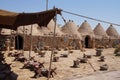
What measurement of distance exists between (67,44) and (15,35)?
288 inches

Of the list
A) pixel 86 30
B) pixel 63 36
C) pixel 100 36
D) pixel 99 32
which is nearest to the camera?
pixel 63 36

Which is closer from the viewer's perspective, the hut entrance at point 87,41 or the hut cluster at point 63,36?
the hut cluster at point 63,36

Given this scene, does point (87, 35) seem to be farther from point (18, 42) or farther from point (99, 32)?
point (18, 42)

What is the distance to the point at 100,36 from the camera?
1485 inches

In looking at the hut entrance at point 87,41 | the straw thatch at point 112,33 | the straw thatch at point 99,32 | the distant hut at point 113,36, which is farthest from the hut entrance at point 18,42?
the straw thatch at point 112,33

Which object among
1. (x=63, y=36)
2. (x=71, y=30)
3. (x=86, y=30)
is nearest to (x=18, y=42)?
(x=63, y=36)

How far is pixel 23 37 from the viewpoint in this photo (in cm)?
2639

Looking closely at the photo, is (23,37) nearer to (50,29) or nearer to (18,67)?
(50,29)

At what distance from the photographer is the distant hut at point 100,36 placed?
120ft

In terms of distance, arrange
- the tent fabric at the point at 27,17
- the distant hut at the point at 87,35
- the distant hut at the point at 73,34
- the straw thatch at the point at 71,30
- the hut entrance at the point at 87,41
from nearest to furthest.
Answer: the tent fabric at the point at 27,17
the distant hut at the point at 73,34
the straw thatch at the point at 71,30
the distant hut at the point at 87,35
the hut entrance at the point at 87,41

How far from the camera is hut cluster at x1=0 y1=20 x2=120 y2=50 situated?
26130 millimetres

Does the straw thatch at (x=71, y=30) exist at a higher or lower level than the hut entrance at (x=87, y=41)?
higher

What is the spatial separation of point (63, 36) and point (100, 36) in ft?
31.8

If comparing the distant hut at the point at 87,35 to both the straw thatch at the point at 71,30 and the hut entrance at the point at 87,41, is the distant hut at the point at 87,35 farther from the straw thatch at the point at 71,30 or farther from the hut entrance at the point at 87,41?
the straw thatch at the point at 71,30
